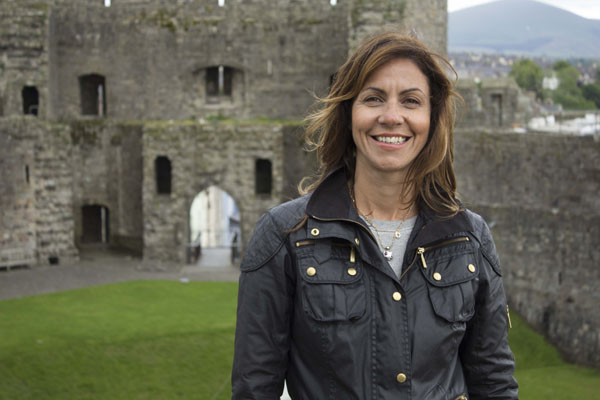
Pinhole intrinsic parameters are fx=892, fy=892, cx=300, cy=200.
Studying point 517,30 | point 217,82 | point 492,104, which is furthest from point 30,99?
Result: point 517,30

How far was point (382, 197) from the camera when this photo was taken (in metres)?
3.15

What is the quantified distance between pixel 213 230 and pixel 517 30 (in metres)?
142

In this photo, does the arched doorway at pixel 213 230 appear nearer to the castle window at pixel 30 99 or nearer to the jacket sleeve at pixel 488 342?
the castle window at pixel 30 99

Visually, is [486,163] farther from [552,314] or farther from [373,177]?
[373,177]

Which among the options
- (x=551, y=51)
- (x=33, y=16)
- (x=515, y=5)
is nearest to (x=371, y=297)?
(x=33, y=16)

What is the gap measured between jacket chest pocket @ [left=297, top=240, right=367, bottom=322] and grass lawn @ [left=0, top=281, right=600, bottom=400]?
982 centimetres

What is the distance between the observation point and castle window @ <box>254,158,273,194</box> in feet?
71.4

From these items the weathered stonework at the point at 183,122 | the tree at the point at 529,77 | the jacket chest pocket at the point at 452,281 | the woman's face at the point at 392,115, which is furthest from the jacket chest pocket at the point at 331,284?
the tree at the point at 529,77

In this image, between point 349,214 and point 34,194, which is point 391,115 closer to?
point 349,214

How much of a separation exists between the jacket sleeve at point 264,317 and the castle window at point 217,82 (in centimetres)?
2059

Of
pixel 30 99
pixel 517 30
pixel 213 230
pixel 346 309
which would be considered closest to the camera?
pixel 346 309

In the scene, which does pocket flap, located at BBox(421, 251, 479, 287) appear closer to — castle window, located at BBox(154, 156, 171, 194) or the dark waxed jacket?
the dark waxed jacket

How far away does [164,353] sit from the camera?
13.7 m

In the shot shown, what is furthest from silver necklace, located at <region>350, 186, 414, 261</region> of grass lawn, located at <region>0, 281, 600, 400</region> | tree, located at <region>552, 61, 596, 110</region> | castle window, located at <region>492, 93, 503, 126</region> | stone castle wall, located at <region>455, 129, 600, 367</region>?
tree, located at <region>552, 61, 596, 110</region>
